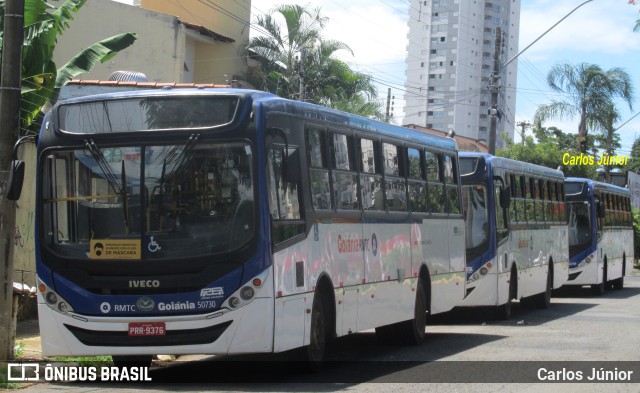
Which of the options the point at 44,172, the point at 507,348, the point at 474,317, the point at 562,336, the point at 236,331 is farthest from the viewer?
the point at 474,317

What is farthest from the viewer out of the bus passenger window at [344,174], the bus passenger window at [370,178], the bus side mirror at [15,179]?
the bus passenger window at [370,178]

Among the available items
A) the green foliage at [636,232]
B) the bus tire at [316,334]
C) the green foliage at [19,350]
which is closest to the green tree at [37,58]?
the green foliage at [19,350]

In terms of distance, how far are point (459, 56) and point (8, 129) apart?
121398 mm

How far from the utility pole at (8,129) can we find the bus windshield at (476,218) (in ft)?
34.0

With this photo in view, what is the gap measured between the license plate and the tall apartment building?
119 m

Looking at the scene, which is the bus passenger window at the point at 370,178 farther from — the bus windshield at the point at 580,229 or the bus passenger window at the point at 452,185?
the bus windshield at the point at 580,229

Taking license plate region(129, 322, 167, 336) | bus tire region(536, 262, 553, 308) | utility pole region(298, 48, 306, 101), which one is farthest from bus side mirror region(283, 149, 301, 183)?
utility pole region(298, 48, 306, 101)

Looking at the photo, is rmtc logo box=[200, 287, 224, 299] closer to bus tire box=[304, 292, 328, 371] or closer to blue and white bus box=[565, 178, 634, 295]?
bus tire box=[304, 292, 328, 371]

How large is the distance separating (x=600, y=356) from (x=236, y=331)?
614 centimetres

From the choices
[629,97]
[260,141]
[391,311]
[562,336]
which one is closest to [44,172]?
[260,141]

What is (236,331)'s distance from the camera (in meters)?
10.3

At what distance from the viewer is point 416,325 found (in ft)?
51.4

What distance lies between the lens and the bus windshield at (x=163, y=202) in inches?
412

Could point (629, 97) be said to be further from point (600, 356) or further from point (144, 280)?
point (144, 280)
